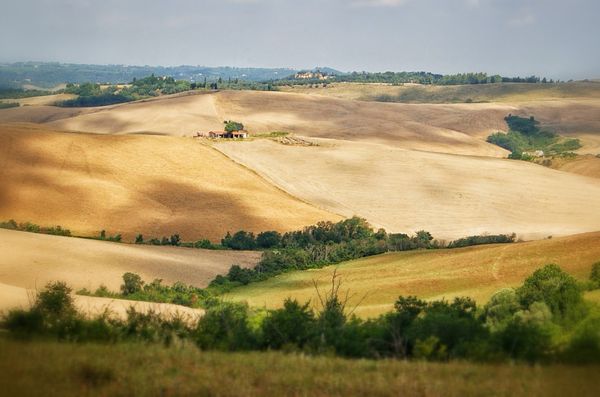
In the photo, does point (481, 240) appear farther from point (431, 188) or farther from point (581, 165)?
point (581, 165)

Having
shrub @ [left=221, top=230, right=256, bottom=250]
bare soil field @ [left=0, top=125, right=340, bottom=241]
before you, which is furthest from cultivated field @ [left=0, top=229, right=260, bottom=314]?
bare soil field @ [left=0, top=125, right=340, bottom=241]

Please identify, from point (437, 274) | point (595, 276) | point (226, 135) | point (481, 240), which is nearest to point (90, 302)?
point (437, 274)

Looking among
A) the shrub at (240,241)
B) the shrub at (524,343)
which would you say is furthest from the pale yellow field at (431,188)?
the shrub at (524,343)

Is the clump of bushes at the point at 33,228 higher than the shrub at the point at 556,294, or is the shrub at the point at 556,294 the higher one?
the shrub at the point at 556,294

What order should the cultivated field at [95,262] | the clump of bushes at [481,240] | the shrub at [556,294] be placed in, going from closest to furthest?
the shrub at [556,294] < the cultivated field at [95,262] < the clump of bushes at [481,240]

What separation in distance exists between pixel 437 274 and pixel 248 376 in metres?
43.5

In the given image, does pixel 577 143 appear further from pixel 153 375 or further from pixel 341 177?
pixel 153 375

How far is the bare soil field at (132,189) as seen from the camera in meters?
87.9

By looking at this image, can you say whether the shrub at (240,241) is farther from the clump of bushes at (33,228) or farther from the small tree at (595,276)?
the small tree at (595,276)

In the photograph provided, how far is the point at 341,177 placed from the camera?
4774 inches

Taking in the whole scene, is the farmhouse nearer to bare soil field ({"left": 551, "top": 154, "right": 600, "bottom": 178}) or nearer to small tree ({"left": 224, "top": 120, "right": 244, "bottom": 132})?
small tree ({"left": 224, "top": 120, "right": 244, "bottom": 132})

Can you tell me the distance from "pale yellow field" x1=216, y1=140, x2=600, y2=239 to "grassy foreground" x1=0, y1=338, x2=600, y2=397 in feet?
231

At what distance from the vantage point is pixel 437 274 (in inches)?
2411

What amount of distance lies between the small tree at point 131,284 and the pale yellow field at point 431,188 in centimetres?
4052
